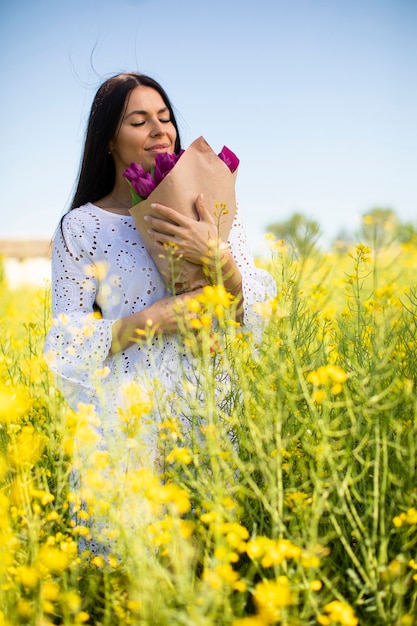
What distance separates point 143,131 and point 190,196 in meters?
0.39

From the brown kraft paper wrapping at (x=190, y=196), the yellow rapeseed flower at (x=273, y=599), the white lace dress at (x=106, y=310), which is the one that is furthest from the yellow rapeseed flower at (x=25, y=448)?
the yellow rapeseed flower at (x=273, y=599)

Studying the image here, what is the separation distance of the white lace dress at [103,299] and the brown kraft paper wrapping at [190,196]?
105 millimetres

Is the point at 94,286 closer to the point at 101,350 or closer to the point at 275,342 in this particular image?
the point at 101,350

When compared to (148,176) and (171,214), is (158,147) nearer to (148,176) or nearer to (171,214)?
(148,176)

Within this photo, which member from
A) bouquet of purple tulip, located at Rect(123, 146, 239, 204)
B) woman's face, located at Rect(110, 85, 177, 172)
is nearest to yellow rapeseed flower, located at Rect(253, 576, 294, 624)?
bouquet of purple tulip, located at Rect(123, 146, 239, 204)

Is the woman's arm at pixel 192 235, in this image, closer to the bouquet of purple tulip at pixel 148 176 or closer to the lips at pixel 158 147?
the bouquet of purple tulip at pixel 148 176

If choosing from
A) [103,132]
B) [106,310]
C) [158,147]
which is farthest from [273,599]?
[103,132]

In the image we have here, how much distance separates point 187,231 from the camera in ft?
5.47

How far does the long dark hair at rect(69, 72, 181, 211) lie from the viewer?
202 cm

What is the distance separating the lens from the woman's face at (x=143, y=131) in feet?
6.41

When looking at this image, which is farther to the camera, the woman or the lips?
the lips

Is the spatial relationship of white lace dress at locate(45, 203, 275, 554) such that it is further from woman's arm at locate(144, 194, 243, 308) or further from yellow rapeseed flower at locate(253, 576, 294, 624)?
yellow rapeseed flower at locate(253, 576, 294, 624)

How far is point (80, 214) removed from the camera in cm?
194

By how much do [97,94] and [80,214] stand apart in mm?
464
